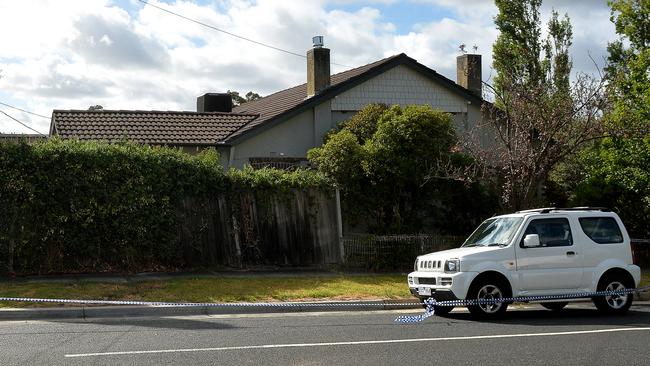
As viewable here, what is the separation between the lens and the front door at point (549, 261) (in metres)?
12.4

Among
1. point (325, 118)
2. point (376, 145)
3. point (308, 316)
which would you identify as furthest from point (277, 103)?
point (308, 316)

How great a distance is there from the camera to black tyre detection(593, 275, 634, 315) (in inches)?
507

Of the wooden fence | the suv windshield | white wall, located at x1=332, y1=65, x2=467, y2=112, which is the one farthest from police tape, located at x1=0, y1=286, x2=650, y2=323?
white wall, located at x1=332, y1=65, x2=467, y2=112

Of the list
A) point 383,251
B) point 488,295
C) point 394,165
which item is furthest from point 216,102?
point 488,295

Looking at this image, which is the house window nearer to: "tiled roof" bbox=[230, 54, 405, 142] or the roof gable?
the roof gable

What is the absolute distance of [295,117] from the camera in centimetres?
2270

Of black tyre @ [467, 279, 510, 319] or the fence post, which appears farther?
the fence post

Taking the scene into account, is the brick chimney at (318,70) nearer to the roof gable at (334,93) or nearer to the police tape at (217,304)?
the roof gable at (334,93)

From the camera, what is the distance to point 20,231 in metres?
15.5

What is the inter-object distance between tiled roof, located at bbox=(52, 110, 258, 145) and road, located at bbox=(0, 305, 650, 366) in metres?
10.7

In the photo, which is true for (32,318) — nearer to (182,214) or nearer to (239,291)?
(239,291)

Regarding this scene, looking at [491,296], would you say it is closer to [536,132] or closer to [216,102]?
[536,132]

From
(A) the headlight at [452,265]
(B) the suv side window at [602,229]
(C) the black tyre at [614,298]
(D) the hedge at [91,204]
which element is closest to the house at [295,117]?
(D) the hedge at [91,204]

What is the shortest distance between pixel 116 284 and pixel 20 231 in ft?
8.17
